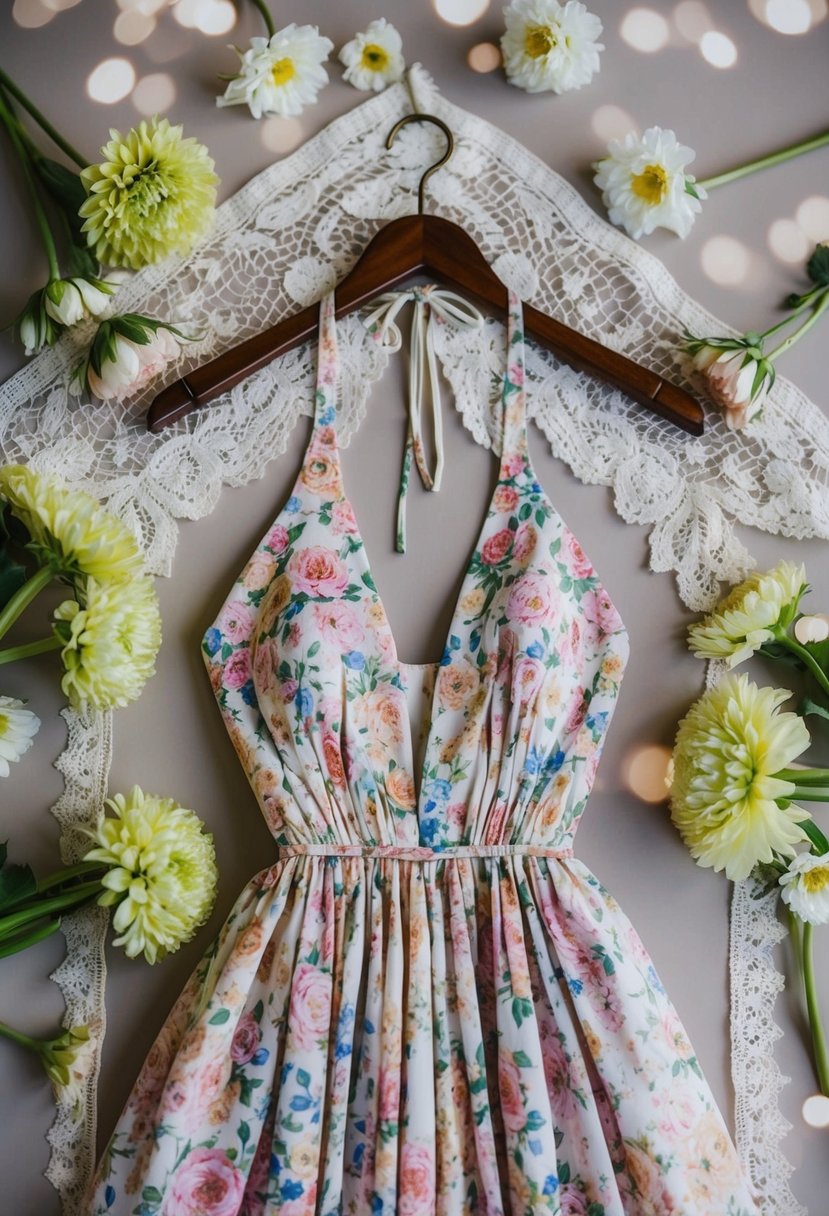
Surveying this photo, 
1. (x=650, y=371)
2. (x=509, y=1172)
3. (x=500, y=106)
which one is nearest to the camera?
(x=509, y=1172)

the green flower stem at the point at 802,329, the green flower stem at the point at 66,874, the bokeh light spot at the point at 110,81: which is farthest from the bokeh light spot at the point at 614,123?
the green flower stem at the point at 66,874

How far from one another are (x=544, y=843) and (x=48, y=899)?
25.0 inches

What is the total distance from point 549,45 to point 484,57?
4.6 inches

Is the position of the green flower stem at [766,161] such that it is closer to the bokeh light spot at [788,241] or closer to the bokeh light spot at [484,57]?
the bokeh light spot at [788,241]

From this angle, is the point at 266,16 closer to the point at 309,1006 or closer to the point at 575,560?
the point at 575,560

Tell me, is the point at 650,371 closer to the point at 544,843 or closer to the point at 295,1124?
the point at 544,843

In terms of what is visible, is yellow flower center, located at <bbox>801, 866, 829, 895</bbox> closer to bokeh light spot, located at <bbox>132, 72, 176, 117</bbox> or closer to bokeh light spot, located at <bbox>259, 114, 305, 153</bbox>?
bokeh light spot, located at <bbox>259, 114, 305, 153</bbox>

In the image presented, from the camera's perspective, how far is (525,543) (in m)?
1.27

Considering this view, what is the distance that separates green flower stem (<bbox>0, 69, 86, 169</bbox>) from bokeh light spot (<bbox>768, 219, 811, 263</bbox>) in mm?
1001

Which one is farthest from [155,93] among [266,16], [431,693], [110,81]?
[431,693]

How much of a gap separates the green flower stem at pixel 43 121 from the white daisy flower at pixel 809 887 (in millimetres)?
1363

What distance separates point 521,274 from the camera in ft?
4.52

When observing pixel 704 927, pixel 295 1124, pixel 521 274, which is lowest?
pixel 295 1124

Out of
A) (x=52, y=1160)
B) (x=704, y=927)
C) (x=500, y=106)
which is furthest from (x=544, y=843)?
(x=500, y=106)
